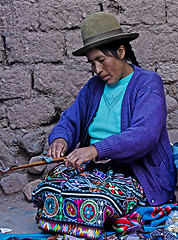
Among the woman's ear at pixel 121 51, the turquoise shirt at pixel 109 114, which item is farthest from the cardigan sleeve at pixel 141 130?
the woman's ear at pixel 121 51

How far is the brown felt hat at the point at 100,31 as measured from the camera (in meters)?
2.72

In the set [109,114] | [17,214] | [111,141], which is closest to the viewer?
[111,141]

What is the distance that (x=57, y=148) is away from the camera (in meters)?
2.76

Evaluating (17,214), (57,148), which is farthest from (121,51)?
(17,214)

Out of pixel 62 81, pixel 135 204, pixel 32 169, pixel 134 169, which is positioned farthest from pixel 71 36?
pixel 135 204

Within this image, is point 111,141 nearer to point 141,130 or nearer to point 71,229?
point 141,130

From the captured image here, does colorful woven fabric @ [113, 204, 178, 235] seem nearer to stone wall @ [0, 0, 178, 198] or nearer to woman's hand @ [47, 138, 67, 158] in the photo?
woman's hand @ [47, 138, 67, 158]

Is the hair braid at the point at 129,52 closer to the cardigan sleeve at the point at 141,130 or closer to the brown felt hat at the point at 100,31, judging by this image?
the brown felt hat at the point at 100,31

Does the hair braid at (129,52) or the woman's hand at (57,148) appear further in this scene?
the hair braid at (129,52)

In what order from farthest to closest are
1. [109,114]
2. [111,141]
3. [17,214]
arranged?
[17,214]
[109,114]
[111,141]

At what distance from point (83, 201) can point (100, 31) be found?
3.80ft

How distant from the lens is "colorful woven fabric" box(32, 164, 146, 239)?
2.38 metres

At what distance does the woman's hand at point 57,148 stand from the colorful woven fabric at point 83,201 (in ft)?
0.43

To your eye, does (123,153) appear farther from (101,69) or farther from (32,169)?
(32,169)
